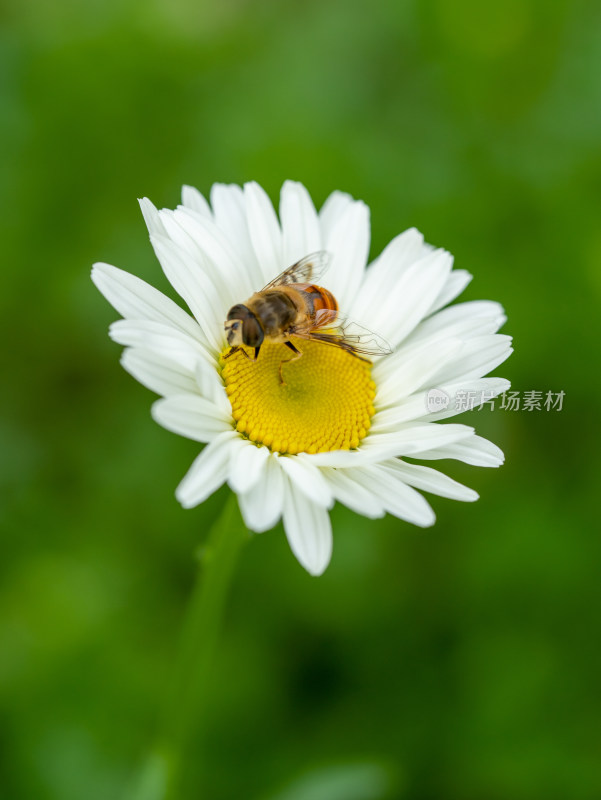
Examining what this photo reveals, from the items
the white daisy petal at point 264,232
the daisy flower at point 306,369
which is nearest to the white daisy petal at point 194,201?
the daisy flower at point 306,369

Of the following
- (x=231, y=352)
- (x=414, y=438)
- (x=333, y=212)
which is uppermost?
(x=333, y=212)

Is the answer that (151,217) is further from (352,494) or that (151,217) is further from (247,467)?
(352,494)

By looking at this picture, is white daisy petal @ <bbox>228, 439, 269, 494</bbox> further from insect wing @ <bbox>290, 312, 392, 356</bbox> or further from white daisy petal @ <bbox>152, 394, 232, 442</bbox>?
insect wing @ <bbox>290, 312, 392, 356</bbox>

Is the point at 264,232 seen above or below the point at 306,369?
above

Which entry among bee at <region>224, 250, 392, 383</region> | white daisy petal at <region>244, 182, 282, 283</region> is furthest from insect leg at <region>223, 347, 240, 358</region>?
white daisy petal at <region>244, 182, 282, 283</region>

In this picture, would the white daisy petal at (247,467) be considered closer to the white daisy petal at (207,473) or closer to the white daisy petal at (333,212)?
the white daisy petal at (207,473)

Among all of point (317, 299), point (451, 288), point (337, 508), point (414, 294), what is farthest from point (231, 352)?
point (337, 508)

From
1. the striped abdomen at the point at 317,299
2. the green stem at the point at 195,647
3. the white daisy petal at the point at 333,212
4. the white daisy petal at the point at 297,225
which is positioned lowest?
the green stem at the point at 195,647

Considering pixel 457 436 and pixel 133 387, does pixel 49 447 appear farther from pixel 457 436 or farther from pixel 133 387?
pixel 457 436
